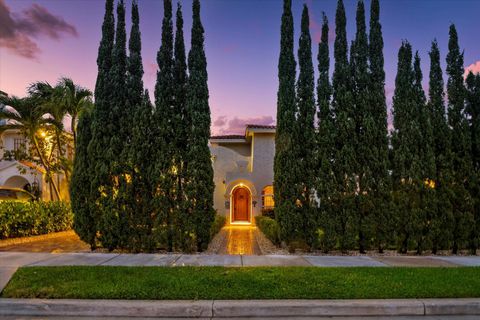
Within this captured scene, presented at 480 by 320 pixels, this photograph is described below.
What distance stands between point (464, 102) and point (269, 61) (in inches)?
301

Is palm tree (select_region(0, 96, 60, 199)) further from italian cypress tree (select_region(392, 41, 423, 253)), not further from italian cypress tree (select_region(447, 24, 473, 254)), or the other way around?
italian cypress tree (select_region(447, 24, 473, 254))

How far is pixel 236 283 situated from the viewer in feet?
A: 20.4

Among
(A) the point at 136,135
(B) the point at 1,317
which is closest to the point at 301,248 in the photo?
(A) the point at 136,135

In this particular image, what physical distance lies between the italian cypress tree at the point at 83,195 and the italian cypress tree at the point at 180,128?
2599 millimetres

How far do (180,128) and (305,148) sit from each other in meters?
3.95

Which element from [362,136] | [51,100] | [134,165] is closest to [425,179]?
[362,136]

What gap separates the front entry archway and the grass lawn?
1594 cm

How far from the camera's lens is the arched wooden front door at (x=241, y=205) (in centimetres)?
2338

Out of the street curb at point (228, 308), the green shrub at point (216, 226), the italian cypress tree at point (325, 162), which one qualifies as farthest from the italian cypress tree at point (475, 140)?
the green shrub at point (216, 226)

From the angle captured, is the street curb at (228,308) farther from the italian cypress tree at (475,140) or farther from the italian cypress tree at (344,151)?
the italian cypress tree at (475,140)

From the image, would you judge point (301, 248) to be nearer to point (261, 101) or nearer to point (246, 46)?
point (246, 46)

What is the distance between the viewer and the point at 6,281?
6371 mm

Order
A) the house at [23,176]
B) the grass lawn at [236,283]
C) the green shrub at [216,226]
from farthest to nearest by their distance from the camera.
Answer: the house at [23,176], the green shrub at [216,226], the grass lawn at [236,283]

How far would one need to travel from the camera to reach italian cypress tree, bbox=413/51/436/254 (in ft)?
34.2
